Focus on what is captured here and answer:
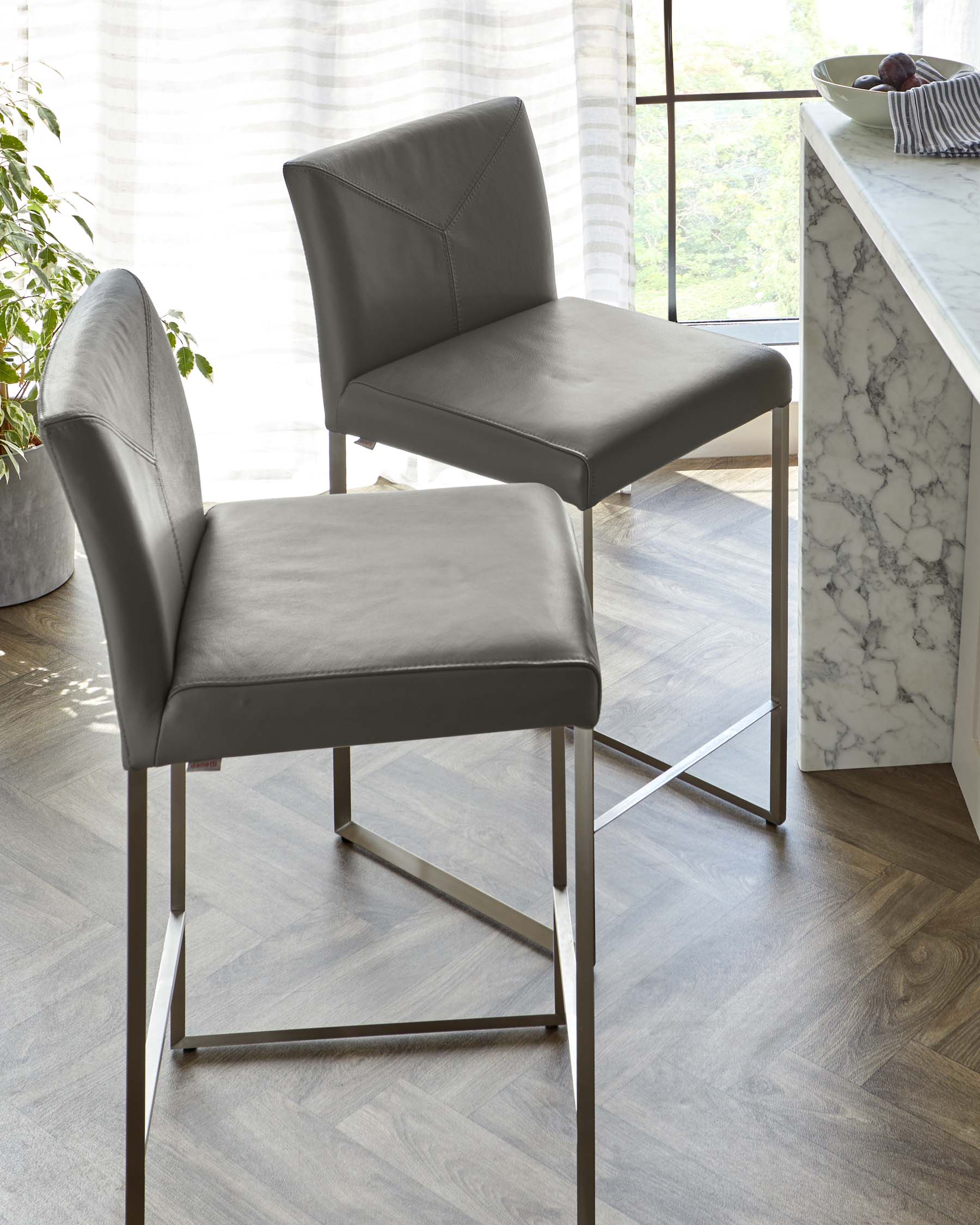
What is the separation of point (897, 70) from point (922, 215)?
0.37m

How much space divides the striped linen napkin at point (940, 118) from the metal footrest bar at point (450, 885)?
1.12 metres

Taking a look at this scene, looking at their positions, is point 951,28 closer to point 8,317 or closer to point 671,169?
point 671,169

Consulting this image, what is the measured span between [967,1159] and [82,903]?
4.00 feet

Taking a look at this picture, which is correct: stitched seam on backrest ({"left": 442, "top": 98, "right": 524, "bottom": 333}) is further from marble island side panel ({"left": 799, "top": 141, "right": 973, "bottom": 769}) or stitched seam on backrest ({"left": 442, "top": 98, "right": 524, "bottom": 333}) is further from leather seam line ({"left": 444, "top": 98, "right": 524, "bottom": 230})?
marble island side panel ({"left": 799, "top": 141, "right": 973, "bottom": 769})

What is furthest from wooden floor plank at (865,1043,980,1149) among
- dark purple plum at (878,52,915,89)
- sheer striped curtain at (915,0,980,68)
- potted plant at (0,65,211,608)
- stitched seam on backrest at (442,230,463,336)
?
sheer striped curtain at (915,0,980,68)

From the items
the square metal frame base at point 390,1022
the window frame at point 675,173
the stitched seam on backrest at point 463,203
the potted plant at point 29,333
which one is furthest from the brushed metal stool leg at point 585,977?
the window frame at point 675,173

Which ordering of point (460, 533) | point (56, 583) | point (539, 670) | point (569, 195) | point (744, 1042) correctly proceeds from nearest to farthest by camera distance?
point (539, 670) → point (460, 533) → point (744, 1042) → point (56, 583) → point (569, 195)

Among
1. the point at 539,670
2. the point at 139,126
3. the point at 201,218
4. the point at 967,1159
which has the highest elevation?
the point at 139,126

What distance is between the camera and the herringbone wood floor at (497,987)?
1.64 m

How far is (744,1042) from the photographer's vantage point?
1821 millimetres

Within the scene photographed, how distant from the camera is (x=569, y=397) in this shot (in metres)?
1.81

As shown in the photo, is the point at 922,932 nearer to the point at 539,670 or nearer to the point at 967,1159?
the point at 967,1159

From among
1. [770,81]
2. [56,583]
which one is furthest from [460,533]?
[770,81]

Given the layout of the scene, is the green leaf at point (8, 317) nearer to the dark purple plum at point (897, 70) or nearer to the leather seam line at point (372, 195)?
the leather seam line at point (372, 195)
